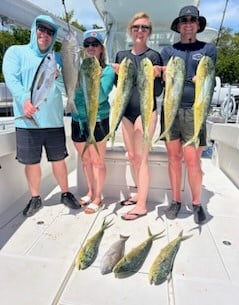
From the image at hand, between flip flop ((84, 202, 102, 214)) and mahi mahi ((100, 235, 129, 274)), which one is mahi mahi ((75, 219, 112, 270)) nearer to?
Answer: mahi mahi ((100, 235, 129, 274))

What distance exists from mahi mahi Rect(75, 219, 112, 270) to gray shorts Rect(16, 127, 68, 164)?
87 cm

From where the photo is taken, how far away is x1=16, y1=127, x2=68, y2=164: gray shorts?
2.74m

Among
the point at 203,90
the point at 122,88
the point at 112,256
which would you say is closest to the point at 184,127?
the point at 203,90

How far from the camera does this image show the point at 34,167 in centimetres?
286

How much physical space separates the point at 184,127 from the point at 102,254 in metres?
1.21

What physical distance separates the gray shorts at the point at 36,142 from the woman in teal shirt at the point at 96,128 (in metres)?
0.17

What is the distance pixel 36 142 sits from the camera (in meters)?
2.76

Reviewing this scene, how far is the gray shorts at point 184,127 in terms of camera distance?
2584mm

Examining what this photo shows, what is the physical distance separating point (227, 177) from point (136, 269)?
2561 mm

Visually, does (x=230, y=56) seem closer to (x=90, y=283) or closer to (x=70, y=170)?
(x=70, y=170)

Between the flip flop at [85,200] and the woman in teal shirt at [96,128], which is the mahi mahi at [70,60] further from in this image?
the flip flop at [85,200]

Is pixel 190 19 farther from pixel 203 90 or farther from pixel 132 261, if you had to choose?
pixel 132 261

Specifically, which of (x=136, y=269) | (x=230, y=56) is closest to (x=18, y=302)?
(x=136, y=269)

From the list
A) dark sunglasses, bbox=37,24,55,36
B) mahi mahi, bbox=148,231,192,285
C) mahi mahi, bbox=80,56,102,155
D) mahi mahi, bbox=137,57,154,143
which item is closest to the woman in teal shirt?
mahi mahi, bbox=80,56,102,155
